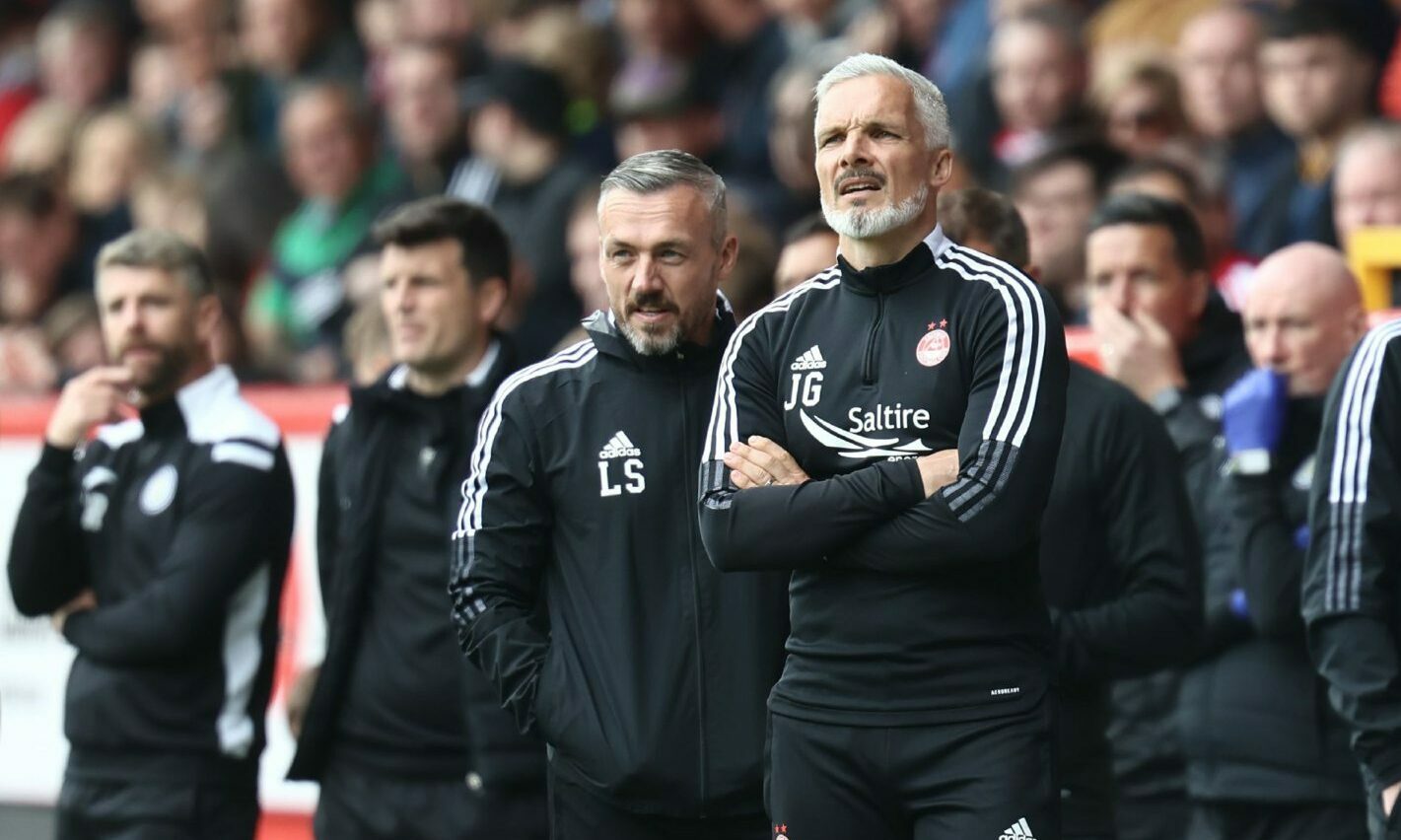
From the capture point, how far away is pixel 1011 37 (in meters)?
9.66

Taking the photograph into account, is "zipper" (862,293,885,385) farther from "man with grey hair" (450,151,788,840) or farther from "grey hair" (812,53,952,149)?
"man with grey hair" (450,151,788,840)

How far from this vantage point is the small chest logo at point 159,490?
261 inches

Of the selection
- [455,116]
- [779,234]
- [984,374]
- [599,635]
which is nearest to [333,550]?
[599,635]

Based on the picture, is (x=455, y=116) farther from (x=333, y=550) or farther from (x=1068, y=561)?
(x=1068, y=561)

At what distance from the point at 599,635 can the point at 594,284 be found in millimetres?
3593

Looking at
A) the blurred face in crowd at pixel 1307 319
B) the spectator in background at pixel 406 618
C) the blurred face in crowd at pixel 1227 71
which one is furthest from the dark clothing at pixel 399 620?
the blurred face in crowd at pixel 1227 71

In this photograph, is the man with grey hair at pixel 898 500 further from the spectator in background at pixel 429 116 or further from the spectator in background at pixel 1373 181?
the spectator in background at pixel 429 116

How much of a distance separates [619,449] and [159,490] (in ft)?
5.89

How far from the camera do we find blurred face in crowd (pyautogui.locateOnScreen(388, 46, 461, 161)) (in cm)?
1173

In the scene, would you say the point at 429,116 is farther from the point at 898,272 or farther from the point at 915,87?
the point at 898,272

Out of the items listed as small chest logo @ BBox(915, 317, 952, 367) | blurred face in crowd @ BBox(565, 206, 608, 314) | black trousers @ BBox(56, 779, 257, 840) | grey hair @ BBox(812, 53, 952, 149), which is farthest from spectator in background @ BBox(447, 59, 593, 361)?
small chest logo @ BBox(915, 317, 952, 367)

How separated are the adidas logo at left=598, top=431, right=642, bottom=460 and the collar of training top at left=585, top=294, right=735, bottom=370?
0.18 metres

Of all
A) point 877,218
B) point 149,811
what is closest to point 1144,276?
point 877,218

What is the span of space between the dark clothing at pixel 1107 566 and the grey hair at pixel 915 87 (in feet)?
3.60
